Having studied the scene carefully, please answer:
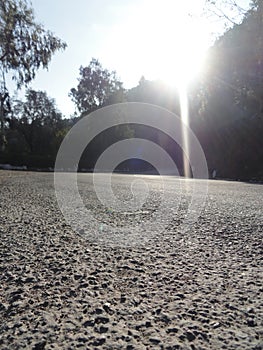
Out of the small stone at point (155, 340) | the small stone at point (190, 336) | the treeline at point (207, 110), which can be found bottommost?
the small stone at point (155, 340)

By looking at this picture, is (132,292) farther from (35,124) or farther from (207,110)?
(35,124)

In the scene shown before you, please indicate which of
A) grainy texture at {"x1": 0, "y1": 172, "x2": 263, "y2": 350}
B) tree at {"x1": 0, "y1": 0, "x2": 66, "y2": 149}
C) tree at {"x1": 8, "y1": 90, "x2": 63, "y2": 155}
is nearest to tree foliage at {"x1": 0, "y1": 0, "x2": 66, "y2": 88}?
tree at {"x1": 0, "y1": 0, "x2": 66, "y2": 149}

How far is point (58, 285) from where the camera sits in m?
1.19

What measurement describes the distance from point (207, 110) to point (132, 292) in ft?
75.7

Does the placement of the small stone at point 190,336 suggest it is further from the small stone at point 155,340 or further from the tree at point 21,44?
the tree at point 21,44

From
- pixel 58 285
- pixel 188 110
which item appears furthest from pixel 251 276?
pixel 188 110

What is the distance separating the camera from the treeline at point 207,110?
15.1m

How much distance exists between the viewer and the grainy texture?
82 centimetres

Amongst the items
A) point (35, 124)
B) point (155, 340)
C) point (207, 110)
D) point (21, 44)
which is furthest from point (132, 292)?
point (35, 124)

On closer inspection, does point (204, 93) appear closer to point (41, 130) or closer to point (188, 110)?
point (188, 110)

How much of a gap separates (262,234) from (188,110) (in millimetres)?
26834

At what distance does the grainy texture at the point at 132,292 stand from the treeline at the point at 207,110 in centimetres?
1057

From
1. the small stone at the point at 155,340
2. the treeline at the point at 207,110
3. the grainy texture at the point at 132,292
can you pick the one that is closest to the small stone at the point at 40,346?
the grainy texture at the point at 132,292

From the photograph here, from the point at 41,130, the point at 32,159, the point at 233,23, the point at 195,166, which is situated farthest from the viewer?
the point at 41,130
